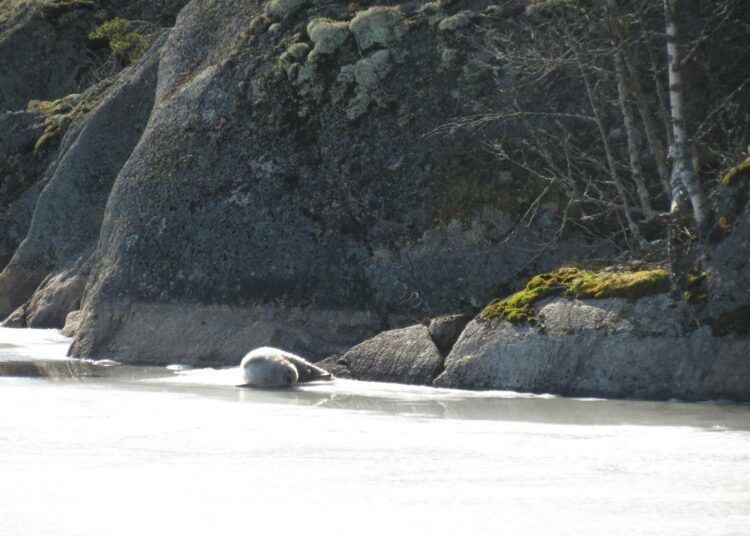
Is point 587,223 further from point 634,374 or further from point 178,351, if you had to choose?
point 178,351

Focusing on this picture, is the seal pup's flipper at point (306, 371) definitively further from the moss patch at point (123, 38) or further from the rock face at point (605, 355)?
the moss patch at point (123, 38)

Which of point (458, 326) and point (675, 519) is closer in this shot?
point (675, 519)

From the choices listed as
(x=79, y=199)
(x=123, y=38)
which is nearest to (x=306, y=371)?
(x=79, y=199)

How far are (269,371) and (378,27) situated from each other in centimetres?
619

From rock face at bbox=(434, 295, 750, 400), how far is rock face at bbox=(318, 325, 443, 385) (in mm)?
305

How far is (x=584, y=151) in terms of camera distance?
16.2 metres

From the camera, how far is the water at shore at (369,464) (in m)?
6.71

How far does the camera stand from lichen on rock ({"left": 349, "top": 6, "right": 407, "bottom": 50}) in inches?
707

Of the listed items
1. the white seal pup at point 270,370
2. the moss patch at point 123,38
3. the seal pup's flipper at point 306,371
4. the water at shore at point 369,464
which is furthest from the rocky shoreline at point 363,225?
the moss patch at point 123,38

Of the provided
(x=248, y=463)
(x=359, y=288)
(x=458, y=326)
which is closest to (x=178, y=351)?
(x=359, y=288)

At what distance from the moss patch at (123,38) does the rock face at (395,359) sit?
17944mm

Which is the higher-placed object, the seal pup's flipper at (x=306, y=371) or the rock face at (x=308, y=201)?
the rock face at (x=308, y=201)

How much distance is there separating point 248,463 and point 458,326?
623 cm

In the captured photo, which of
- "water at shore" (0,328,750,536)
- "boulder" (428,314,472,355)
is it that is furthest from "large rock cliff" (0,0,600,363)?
"water at shore" (0,328,750,536)
